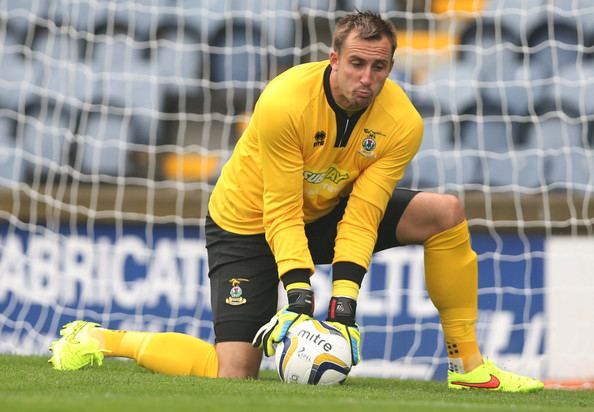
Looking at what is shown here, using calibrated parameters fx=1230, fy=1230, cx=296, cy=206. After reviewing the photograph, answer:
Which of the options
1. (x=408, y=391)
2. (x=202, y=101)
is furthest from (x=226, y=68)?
(x=408, y=391)

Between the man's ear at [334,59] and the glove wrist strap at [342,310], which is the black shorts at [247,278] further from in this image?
the man's ear at [334,59]

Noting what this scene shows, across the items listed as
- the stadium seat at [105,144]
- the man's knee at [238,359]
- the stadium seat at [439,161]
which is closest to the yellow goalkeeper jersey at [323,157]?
the man's knee at [238,359]

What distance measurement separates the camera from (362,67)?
388cm

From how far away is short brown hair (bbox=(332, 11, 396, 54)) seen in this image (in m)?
3.89

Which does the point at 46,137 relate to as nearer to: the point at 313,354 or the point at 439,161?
the point at 439,161

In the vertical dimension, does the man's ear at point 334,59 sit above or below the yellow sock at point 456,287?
above

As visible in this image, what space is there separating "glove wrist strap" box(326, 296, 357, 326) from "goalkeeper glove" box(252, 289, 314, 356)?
0.07m

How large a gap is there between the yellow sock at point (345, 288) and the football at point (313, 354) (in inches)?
5.6

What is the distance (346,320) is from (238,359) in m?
0.61

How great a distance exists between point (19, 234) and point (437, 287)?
2.98 meters

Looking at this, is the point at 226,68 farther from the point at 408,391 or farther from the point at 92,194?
the point at 408,391

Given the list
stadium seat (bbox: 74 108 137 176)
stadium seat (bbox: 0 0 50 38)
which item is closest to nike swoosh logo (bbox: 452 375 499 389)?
stadium seat (bbox: 74 108 137 176)

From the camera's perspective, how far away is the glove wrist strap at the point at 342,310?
3885 millimetres

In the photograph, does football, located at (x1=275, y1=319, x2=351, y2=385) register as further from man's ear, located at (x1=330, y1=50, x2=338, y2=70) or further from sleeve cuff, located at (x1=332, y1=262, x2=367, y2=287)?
man's ear, located at (x1=330, y1=50, x2=338, y2=70)
